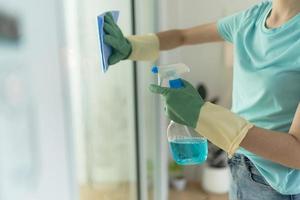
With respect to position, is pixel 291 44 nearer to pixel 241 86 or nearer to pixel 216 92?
pixel 241 86

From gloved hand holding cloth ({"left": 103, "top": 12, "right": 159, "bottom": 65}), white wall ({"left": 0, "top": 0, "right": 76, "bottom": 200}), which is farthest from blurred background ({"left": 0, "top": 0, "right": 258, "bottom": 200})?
gloved hand holding cloth ({"left": 103, "top": 12, "right": 159, "bottom": 65})

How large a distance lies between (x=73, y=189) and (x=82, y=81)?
14.4 inches

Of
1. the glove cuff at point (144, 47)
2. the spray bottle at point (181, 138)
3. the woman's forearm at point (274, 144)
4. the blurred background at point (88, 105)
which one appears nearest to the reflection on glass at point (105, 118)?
the blurred background at point (88, 105)

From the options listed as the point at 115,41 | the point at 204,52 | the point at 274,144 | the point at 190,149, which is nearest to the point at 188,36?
the point at 115,41

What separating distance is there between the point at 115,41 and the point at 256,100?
→ 1.22 feet

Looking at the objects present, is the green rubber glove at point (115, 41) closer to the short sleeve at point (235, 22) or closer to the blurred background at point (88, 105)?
the blurred background at point (88, 105)

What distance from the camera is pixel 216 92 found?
2.31 metres

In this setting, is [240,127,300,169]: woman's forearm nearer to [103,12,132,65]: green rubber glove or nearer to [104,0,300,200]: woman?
[104,0,300,200]: woman

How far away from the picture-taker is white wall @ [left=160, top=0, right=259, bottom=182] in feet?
7.28

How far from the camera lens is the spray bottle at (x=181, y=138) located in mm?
853

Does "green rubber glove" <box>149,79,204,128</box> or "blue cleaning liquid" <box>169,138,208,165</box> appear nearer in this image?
"green rubber glove" <box>149,79,204,128</box>

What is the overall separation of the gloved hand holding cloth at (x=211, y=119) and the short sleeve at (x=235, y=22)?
1.13 ft

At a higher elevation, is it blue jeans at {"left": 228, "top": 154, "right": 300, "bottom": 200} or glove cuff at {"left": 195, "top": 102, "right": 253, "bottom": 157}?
glove cuff at {"left": 195, "top": 102, "right": 253, "bottom": 157}

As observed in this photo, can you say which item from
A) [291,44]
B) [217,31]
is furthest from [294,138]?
[217,31]
